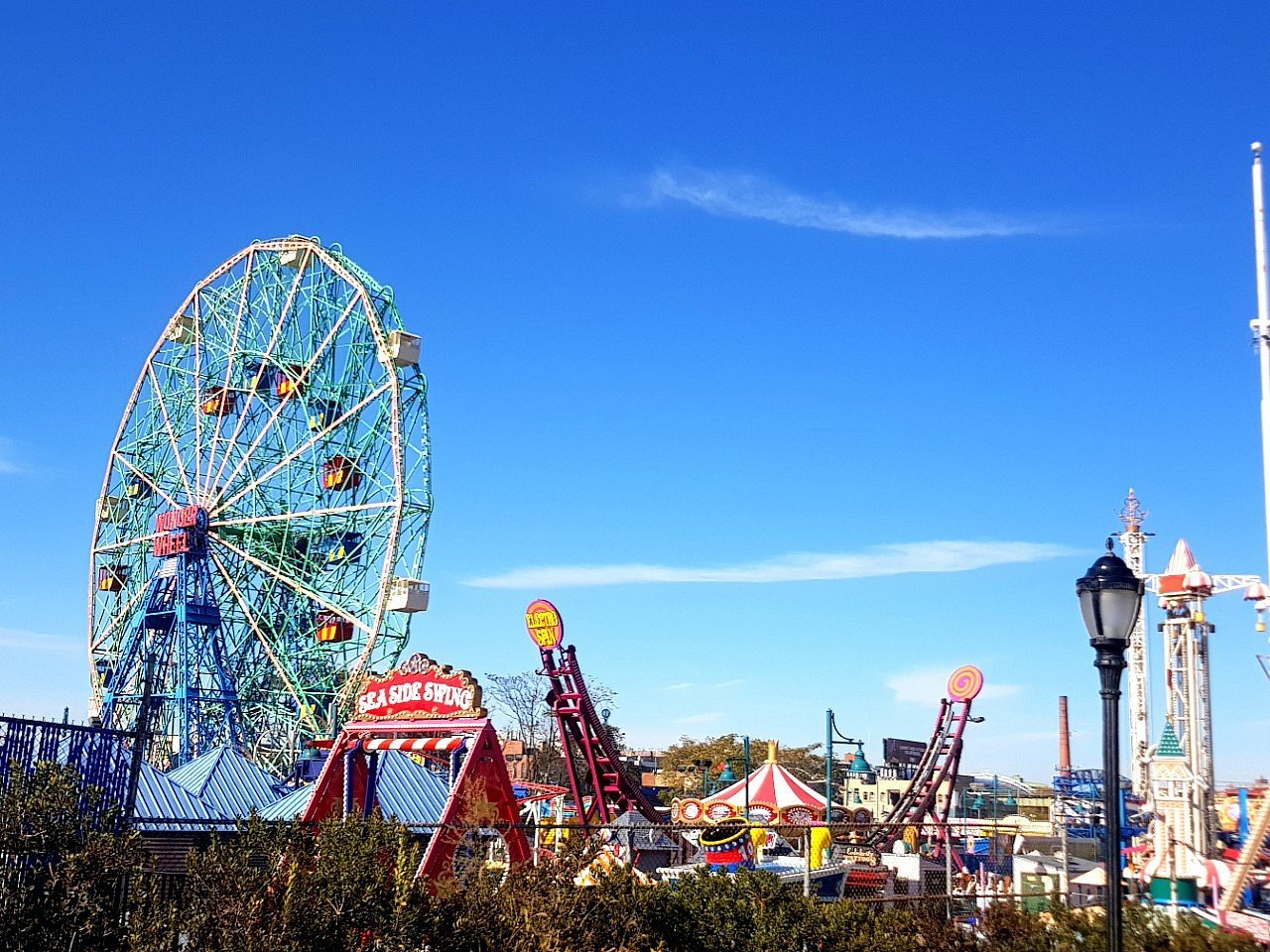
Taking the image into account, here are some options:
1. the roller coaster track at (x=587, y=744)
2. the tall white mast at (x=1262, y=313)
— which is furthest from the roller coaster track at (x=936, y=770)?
the tall white mast at (x=1262, y=313)

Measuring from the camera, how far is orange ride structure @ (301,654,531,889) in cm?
2017

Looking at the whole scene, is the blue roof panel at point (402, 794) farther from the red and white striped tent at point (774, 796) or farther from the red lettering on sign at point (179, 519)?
the red lettering on sign at point (179, 519)

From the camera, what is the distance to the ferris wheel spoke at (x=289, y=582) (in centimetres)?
4397

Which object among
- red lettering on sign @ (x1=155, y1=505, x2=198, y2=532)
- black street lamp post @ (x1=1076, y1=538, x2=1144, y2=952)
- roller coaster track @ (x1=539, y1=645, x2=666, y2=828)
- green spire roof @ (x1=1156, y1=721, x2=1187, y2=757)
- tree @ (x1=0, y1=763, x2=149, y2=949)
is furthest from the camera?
red lettering on sign @ (x1=155, y1=505, x2=198, y2=532)

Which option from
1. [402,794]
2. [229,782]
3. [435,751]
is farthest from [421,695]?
[229,782]

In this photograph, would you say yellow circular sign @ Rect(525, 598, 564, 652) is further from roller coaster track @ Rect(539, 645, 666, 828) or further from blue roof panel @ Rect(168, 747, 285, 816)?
blue roof panel @ Rect(168, 747, 285, 816)

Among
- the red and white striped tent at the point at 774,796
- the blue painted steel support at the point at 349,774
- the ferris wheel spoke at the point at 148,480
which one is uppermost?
the ferris wheel spoke at the point at 148,480

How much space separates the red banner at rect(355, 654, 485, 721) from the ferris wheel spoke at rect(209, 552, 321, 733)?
20.4 metres

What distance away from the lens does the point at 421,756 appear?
30469mm

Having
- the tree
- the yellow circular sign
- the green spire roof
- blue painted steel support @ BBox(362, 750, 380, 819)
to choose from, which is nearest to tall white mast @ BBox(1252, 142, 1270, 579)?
the tree

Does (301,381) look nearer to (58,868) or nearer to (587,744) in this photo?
(587,744)

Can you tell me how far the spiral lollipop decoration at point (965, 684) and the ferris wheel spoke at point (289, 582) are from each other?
59.2 feet

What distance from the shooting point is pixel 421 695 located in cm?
2397

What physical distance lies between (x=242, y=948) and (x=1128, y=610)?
18.6 feet
